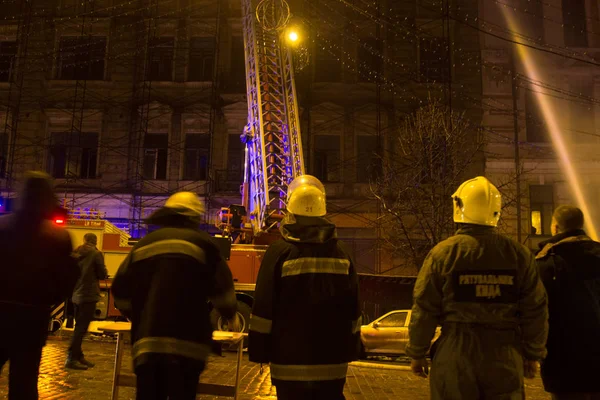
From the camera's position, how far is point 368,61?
2128 cm

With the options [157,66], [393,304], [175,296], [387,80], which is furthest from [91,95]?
[175,296]

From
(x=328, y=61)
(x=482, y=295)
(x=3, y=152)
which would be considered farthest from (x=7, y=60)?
(x=482, y=295)

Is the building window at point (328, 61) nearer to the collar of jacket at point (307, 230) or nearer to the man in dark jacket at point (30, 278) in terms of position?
the man in dark jacket at point (30, 278)

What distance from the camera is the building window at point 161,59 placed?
21.3 metres

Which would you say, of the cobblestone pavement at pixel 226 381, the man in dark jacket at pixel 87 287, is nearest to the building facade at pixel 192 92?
the cobblestone pavement at pixel 226 381

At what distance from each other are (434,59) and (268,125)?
33.0 ft

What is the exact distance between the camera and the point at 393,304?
39.7 ft

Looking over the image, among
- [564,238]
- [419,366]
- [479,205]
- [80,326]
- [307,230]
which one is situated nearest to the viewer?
[419,366]

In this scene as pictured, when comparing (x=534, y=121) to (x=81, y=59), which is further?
(x=81, y=59)

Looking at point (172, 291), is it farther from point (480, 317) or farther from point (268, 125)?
point (268, 125)

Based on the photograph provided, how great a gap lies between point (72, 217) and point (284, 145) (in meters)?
5.57

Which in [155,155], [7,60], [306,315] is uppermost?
[7,60]

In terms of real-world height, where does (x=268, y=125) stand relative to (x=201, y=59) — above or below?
below

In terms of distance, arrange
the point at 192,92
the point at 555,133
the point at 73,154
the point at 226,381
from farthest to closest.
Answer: the point at 555,133 < the point at 192,92 < the point at 73,154 < the point at 226,381
